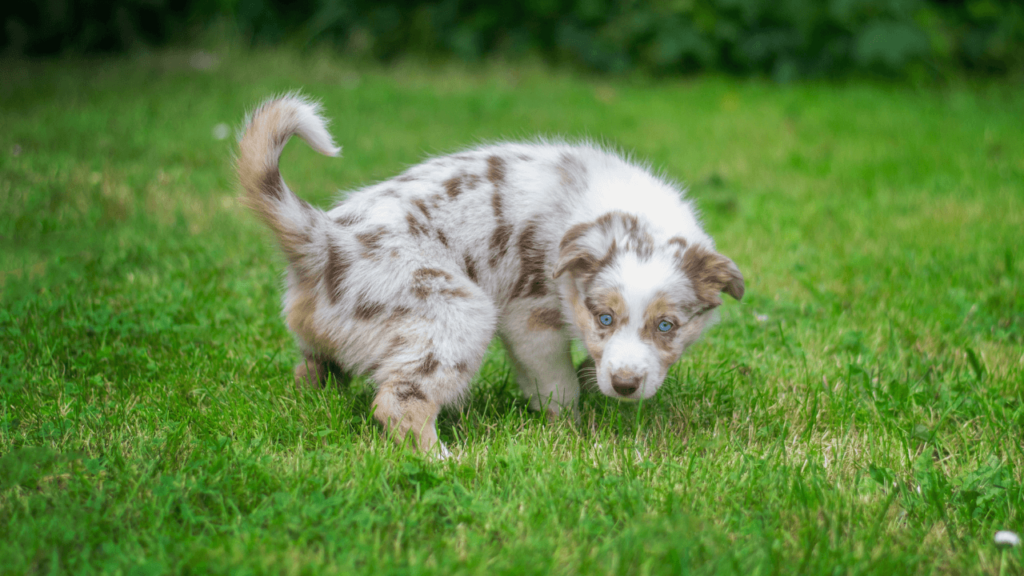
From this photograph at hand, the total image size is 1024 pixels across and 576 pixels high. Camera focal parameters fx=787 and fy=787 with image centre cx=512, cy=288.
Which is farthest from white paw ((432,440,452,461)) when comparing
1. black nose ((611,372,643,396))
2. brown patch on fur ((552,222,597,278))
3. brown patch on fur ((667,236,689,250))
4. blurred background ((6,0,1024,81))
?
blurred background ((6,0,1024,81))

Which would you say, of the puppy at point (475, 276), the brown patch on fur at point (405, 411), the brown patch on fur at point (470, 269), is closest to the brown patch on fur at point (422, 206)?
the puppy at point (475, 276)

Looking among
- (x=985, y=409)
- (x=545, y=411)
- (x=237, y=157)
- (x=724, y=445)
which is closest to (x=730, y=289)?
(x=724, y=445)

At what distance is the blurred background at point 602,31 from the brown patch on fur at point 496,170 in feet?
27.2

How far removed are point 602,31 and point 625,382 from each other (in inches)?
386

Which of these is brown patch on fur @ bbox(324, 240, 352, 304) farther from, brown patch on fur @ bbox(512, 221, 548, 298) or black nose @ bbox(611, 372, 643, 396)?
black nose @ bbox(611, 372, 643, 396)

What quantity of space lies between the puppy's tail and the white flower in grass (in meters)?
2.39

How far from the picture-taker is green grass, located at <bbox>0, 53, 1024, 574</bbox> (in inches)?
83.9

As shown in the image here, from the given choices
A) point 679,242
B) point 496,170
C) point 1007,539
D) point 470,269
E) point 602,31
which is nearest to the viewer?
point 1007,539

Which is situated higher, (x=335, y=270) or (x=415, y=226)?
(x=415, y=226)

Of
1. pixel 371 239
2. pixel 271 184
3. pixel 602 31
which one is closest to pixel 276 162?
pixel 271 184

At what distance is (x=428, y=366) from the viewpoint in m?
2.76

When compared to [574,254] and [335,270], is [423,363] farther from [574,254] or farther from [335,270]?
[574,254]

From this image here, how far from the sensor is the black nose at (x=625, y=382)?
266 centimetres

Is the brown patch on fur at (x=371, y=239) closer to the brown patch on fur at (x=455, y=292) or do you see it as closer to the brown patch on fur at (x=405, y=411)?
the brown patch on fur at (x=455, y=292)
